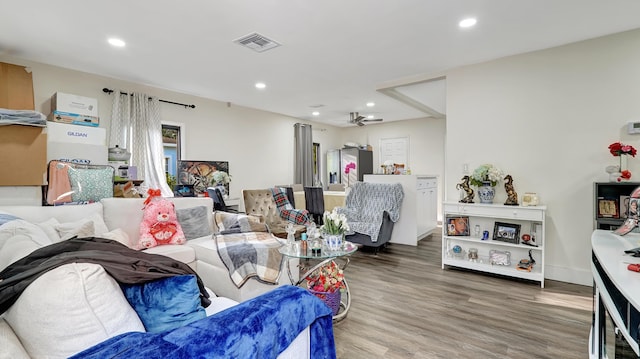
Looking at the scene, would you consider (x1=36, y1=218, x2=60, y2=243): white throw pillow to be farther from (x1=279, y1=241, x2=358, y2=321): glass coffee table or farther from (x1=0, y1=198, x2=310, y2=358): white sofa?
(x1=279, y1=241, x2=358, y2=321): glass coffee table

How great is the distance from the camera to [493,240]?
3.51 meters

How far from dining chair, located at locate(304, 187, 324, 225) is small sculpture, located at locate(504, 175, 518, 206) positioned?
2844mm

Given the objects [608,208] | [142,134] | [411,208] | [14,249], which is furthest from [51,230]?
[608,208]

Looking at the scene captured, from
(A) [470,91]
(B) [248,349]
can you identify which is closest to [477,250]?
(A) [470,91]

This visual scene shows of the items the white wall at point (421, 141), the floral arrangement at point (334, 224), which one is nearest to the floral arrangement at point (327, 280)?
the floral arrangement at point (334, 224)

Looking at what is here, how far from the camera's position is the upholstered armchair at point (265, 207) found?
4477 millimetres

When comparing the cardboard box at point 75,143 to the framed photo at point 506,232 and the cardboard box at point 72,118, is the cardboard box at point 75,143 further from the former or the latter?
the framed photo at point 506,232

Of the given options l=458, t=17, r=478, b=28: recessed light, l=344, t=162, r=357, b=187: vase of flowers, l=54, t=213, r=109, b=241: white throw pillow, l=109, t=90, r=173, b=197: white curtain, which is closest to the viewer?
l=54, t=213, r=109, b=241: white throw pillow

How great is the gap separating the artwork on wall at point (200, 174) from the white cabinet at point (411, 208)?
2.71 meters

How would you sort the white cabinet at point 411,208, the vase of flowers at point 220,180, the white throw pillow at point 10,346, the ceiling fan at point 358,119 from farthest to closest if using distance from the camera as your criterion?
the ceiling fan at point 358,119 → the vase of flowers at point 220,180 → the white cabinet at point 411,208 → the white throw pillow at point 10,346

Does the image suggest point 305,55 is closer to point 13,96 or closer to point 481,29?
point 481,29

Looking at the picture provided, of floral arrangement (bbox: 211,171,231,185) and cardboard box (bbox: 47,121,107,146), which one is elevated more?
cardboard box (bbox: 47,121,107,146)

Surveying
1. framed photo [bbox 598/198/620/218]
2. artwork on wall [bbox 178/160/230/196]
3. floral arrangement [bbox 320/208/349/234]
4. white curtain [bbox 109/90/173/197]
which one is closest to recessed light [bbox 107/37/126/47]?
white curtain [bbox 109/90/173/197]

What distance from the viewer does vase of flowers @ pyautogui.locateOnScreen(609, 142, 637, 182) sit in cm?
281
